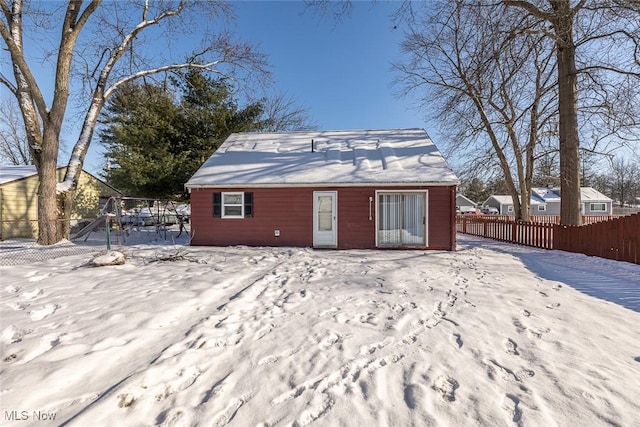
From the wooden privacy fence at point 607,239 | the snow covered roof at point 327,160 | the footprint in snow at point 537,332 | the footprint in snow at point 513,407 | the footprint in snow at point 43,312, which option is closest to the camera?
the footprint in snow at point 513,407

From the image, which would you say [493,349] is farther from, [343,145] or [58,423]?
[343,145]

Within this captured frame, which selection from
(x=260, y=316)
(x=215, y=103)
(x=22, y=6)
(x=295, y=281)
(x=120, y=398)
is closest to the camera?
(x=120, y=398)

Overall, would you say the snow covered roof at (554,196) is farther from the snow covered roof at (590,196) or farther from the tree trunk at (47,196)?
the tree trunk at (47,196)

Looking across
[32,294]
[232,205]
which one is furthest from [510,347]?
[232,205]

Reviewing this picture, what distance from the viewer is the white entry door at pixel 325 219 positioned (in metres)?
9.83

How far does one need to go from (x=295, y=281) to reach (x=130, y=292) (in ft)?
8.98

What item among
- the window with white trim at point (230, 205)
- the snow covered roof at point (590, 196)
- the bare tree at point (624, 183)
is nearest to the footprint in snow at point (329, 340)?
the window with white trim at point (230, 205)

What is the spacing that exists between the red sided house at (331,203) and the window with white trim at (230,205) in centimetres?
1

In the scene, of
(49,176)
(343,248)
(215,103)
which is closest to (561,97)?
(343,248)

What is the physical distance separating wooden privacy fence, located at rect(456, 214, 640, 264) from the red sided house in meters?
3.43

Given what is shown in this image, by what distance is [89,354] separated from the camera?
2768 mm

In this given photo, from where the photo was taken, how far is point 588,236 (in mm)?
8195

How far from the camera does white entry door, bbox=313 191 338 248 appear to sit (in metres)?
9.83

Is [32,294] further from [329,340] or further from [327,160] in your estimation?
[327,160]
